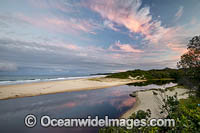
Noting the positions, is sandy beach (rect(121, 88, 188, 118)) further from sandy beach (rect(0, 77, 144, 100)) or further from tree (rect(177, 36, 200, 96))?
sandy beach (rect(0, 77, 144, 100))

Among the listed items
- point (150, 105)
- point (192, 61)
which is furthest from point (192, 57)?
point (150, 105)

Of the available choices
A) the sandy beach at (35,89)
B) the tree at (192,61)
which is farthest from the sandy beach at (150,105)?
the sandy beach at (35,89)

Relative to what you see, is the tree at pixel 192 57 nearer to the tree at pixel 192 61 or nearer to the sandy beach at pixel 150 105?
the tree at pixel 192 61

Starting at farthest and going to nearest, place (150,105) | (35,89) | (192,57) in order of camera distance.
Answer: (35,89)
(150,105)
(192,57)

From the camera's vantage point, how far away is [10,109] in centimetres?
934

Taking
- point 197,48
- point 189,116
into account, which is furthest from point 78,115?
point 197,48

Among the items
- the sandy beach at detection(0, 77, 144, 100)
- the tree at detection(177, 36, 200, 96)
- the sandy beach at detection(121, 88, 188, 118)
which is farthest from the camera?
the sandy beach at detection(0, 77, 144, 100)

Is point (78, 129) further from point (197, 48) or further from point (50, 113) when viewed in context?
point (197, 48)

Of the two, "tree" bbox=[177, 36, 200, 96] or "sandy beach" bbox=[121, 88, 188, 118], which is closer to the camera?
"tree" bbox=[177, 36, 200, 96]

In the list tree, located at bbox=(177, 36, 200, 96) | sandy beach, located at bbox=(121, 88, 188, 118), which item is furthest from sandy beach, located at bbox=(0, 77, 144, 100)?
tree, located at bbox=(177, 36, 200, 96)

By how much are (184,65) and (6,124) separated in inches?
529

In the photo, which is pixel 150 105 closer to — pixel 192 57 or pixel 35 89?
pixel 192 57

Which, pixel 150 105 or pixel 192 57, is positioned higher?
pixel 192 57

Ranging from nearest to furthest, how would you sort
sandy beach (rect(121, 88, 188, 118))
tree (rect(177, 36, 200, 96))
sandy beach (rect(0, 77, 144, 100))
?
tree (rect(177, 36, 200, 96)) < sandy beach (rect(121, 88, 188, 118)) < sandy beach (rect(0, 77, 144, 100))
